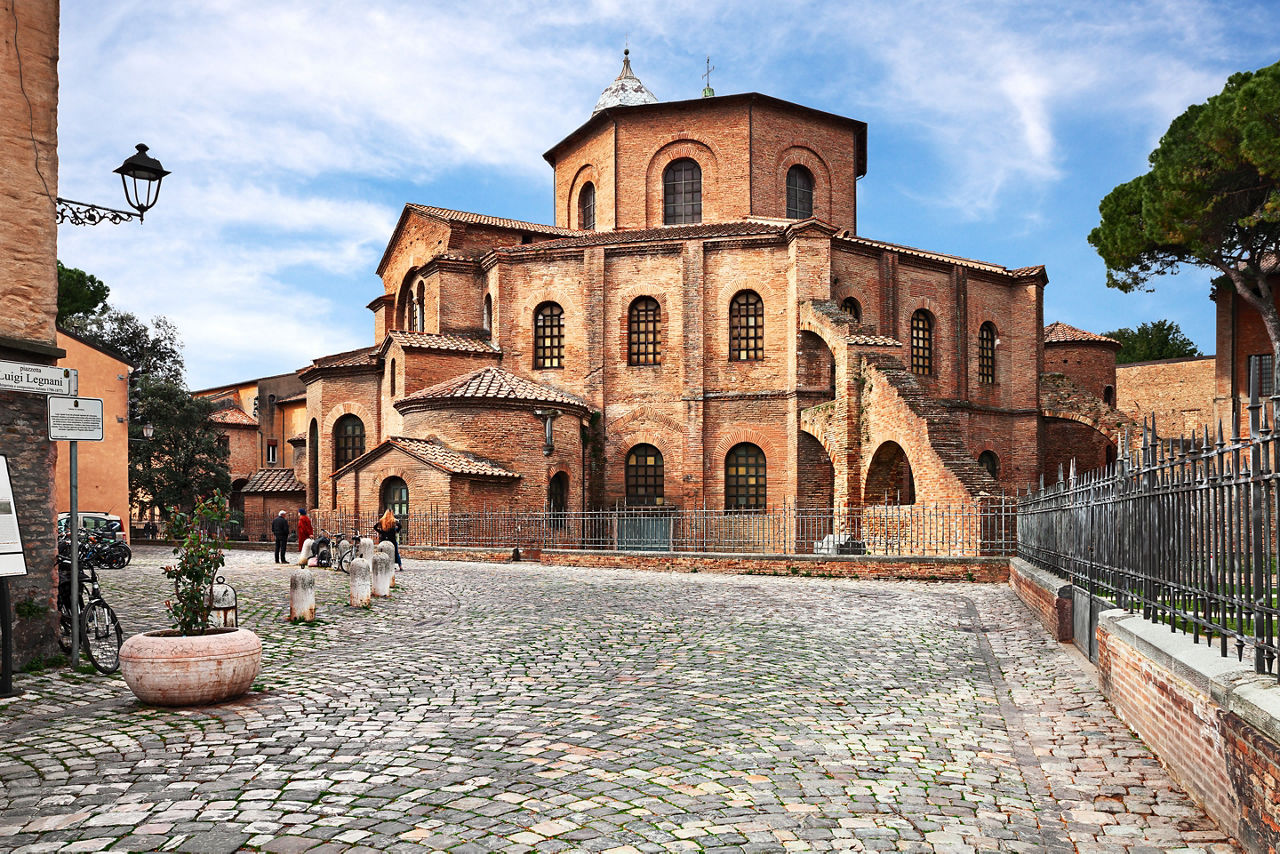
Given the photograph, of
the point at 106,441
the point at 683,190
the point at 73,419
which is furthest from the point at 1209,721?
the point at 106,441

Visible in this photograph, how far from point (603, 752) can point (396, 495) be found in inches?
867

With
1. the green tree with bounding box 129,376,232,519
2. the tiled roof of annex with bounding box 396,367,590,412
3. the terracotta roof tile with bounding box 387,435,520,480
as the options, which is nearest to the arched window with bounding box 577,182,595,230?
the tiled roof of annex with bounding box 396,367,590,412

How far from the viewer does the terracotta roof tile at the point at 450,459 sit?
25.0 metres

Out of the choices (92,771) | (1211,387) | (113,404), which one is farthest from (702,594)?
(1211,387)

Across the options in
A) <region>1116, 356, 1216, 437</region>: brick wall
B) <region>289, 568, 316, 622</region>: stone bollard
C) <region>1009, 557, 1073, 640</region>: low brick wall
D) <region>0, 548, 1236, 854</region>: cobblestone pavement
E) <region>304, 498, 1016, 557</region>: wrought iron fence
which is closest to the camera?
<region>0, 548, 1236, 854</region>: cobblestone pavement

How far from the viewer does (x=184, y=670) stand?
21.7 ft

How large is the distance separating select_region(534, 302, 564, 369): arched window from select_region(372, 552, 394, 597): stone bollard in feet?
54.8

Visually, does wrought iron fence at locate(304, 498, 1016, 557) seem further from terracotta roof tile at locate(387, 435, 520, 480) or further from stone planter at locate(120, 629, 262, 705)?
stone planter at locate(120, 629, 262, 705)

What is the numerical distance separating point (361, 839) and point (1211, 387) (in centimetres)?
4614

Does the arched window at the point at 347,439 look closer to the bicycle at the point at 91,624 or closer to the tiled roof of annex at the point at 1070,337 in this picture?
the bicycle at the point at 91,624

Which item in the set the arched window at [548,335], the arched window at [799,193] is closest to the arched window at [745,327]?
the arched window at [799,193]

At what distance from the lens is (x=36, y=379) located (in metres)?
8.05

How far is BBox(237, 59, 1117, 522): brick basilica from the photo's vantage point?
2616cm

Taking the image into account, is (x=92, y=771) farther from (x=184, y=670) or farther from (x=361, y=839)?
(x=361, y=839)
